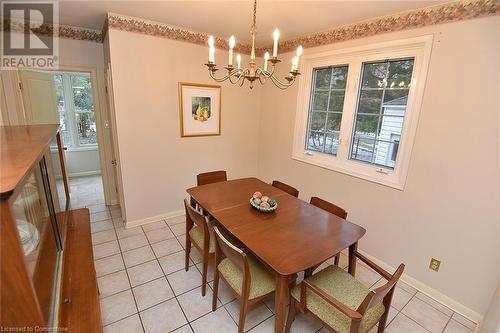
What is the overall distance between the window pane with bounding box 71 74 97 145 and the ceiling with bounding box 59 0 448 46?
2633 millimetres

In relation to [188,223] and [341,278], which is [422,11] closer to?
[341,278]

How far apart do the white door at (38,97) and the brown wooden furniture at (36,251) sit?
6.31ft

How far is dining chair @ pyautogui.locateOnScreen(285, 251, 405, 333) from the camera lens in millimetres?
1256

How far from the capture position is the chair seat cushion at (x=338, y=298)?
141cm

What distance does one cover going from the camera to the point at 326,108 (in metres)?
3.09

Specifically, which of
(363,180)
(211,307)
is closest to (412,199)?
(363,180)

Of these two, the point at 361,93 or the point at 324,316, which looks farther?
the point at 361,93

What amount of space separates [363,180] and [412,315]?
1270 mm

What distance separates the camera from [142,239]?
2895 mm

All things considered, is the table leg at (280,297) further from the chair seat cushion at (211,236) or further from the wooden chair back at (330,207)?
the wooden chair back at (330,207)

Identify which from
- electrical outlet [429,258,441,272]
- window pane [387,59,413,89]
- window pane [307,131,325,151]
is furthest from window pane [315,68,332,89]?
electrical outlet [429,258,441,272]

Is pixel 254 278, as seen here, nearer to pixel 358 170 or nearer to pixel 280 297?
pixel 280 297

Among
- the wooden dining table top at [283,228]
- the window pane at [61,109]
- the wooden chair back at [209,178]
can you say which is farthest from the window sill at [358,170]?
the window pane at [61,109]

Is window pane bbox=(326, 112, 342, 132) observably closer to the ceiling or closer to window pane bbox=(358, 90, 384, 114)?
window pane bbox=(358, 90, 384, 114)
